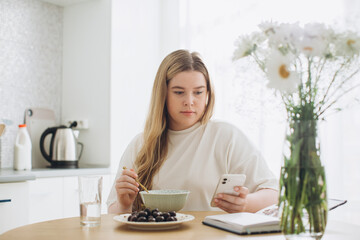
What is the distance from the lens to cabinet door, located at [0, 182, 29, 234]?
211 centimetres

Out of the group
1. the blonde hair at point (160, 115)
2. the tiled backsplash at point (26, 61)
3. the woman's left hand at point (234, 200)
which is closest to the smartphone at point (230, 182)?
the woman's left hand at point (234, 200)

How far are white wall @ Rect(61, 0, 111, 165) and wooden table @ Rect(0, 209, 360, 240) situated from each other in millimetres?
1729

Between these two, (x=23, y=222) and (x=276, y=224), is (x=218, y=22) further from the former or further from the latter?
(x=276, y=224)

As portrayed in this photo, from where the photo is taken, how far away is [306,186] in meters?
0.91

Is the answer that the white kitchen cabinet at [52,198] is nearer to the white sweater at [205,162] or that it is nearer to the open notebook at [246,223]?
the white sweater at [205,162]

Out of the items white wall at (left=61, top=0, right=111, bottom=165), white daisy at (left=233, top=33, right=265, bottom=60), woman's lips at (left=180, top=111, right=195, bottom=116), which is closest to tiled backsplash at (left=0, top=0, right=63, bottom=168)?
white wall at (left=61, top=0, right=111, bottom=165)

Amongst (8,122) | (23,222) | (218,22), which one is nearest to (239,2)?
(218,22)

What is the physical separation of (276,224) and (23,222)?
5.23ft

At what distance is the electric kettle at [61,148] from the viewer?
2789 mm

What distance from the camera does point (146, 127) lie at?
1880mm

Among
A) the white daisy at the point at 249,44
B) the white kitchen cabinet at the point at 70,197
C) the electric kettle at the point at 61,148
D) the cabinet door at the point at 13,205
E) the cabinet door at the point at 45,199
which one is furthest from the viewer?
the electric kettle at the point at 61,148

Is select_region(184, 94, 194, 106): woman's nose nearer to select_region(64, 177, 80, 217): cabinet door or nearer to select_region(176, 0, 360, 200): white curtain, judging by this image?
select_region(176, 0, 360, 200): white curtain

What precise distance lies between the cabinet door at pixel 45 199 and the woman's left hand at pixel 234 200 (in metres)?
1.40

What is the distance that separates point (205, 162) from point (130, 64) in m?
1.55
